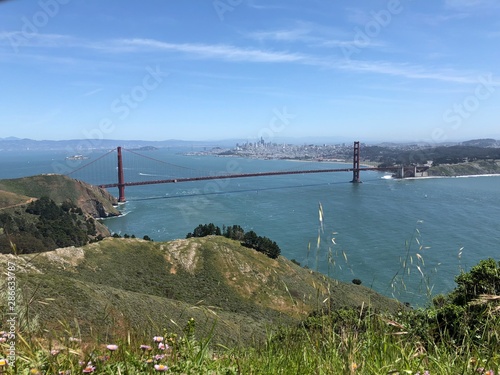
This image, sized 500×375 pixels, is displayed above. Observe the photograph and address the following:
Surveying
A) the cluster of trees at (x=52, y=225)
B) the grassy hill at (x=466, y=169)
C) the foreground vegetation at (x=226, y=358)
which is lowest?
the cluster of trees at (x=52, y=225)

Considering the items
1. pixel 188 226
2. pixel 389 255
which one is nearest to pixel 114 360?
pixel 389 255

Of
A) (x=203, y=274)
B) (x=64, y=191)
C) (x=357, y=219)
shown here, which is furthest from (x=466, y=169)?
(x=203, y=274)

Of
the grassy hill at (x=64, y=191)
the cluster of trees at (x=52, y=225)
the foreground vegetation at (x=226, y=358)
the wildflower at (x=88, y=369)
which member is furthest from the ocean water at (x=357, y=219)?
the wildflower at (x=88, y=369)

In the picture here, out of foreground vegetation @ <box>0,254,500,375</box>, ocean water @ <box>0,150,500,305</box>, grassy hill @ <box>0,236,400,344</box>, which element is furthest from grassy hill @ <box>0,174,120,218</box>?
foreground vegetation @ <box>0,254,500,375</box>

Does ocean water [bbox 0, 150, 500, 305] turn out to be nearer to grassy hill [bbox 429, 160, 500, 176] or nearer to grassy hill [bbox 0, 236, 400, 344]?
grassy hill [bbox 0, 236, 400, 344]

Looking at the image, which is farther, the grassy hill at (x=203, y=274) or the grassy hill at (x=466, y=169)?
the grassy hill at (x=466, y=169)

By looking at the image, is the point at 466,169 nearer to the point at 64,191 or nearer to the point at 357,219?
the point at 357,219

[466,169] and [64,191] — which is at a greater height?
[466,169]

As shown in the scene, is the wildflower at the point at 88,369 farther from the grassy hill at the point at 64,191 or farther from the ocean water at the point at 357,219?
the grassy hill at the point at 64,191
